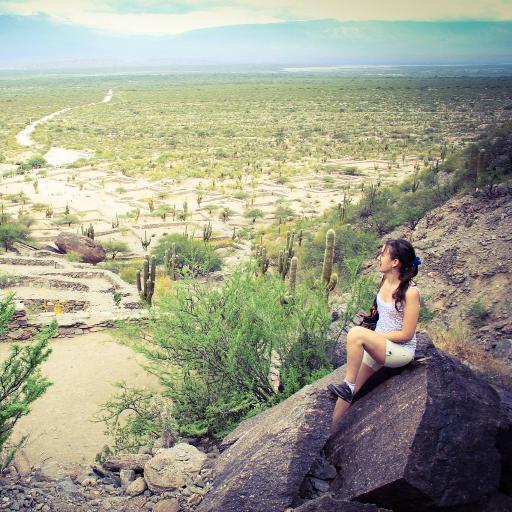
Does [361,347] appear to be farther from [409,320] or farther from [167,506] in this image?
[167,506]

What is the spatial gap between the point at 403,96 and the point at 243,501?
9982 centimetres

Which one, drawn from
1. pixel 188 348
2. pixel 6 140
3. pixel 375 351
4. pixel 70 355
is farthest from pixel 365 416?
pixel 6 140

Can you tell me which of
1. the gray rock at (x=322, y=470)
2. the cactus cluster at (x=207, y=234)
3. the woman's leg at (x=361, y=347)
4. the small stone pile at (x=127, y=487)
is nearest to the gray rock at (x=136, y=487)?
the small stone pile at (x=127, y=487)

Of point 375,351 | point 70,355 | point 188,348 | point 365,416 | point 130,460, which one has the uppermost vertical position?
point 375,351

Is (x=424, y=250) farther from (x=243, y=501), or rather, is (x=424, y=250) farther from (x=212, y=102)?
(x=212, y=102)

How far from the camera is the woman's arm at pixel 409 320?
17.6 ft

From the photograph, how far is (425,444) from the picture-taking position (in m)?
4.72

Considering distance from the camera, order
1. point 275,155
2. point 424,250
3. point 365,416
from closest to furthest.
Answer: point 365,416 → point 424,250 → point 275,155

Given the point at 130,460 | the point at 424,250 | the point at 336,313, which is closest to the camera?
the point at 130,460

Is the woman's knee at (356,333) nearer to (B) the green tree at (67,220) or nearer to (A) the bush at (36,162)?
(B) the green tree at (67,220)

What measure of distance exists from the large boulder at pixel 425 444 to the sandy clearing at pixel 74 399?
423 cm

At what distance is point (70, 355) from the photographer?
12805 millimetres

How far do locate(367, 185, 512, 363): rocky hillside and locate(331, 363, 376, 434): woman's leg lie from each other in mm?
5607

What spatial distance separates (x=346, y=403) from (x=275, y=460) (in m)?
0.91
